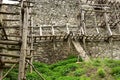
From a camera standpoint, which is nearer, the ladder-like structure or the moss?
the moss

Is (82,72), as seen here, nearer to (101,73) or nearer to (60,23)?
(101,73)

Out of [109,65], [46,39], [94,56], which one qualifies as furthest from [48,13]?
[109,65]

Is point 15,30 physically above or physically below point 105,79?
above

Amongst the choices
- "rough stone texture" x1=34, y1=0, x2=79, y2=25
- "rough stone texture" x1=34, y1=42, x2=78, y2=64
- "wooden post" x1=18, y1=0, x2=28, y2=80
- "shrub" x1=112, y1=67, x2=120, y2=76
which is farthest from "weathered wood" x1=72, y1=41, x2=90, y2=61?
"wooden post" x1=18, y1=0, x2=28, y2=80

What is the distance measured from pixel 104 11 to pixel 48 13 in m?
4.31

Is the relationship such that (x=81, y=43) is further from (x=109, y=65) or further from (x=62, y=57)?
(x=109, y=65)

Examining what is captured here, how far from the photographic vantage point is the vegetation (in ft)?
41.0

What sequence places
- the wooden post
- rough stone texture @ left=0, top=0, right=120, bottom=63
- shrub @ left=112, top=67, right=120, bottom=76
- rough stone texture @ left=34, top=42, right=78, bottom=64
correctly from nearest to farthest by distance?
the wooden post
shrub @ left=112, top=67, right=120, bottom=76
rough stone texture @ left=34, top=42, right=78, bottom=64
rough stone texture @ left=0, top=0, right=120, bottom=63

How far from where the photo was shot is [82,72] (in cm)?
1299

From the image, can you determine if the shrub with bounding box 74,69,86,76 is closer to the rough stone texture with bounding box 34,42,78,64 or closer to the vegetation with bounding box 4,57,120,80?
the vegetation with bounding box 4,57,120,80

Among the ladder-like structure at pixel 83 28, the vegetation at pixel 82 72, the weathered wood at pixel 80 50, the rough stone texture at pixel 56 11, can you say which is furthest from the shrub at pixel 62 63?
the rough stone texture at pixel 56 11

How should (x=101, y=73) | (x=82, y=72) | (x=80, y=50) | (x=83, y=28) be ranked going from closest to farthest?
1. (x=101, y=73)
2. (x=82, y=72)
3. (x=80, y=50)
4. (x=83, y=28)

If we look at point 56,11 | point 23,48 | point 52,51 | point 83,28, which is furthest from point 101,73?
point 56,11

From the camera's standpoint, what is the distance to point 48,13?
20.6m
